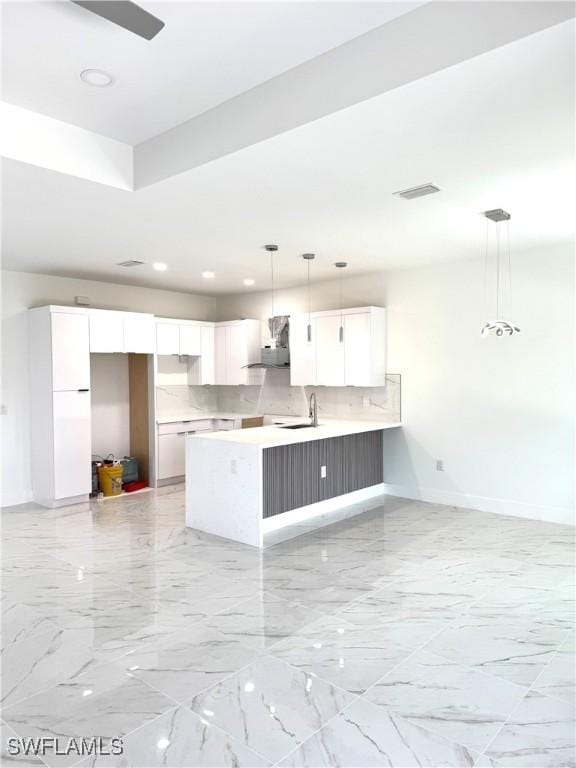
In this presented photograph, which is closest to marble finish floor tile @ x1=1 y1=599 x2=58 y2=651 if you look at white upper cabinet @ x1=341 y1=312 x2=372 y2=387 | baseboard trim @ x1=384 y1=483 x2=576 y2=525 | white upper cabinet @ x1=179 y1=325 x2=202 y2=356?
white upper cabinet @ x1=341 y1=312 x2=372 y2=387

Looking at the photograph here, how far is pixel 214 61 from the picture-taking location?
2371 mm

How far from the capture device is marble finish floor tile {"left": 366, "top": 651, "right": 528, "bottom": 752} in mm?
2184

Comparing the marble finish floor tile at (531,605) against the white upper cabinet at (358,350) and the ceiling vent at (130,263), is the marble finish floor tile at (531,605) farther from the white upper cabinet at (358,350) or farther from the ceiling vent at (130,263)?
the ceiling vent at (130,263)

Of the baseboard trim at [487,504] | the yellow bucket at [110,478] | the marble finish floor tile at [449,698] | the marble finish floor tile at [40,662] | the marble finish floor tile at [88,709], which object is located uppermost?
the yellow bucket at [110,478]

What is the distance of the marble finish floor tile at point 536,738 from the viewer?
200 centimetres

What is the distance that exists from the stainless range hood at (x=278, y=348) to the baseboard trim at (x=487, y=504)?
203 cm

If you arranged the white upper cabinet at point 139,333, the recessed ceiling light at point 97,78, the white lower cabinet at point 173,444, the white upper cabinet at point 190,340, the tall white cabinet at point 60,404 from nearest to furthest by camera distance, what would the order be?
the recessed ceiling light at point 97,78 < the tall white cabinet at point 60,404 < the white upper cabinet at point 139,333 < the white lower cabinet at point 173,444 < the white upper cabinet at point 190,340

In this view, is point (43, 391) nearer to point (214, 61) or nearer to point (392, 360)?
point (392, 360)

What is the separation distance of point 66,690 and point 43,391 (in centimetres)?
399

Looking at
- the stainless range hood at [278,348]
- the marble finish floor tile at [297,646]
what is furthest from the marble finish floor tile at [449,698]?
the stainless range hood at [278,348]

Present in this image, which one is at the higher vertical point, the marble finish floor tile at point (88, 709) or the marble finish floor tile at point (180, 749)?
the marble finish floor tile at point (88, 709)

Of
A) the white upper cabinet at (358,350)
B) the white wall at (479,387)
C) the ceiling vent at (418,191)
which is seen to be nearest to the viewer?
the ceiling vent at (418,191)

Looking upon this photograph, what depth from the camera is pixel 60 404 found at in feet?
19.0

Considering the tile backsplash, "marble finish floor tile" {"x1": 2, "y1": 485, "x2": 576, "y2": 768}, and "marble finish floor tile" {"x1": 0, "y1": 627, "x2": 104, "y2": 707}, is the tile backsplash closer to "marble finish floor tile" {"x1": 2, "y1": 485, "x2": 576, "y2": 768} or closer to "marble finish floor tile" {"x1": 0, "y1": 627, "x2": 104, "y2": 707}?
"marble finish floor tile" {"x1": 2, "y1": 485, "x2": 576, "y2": 768}
